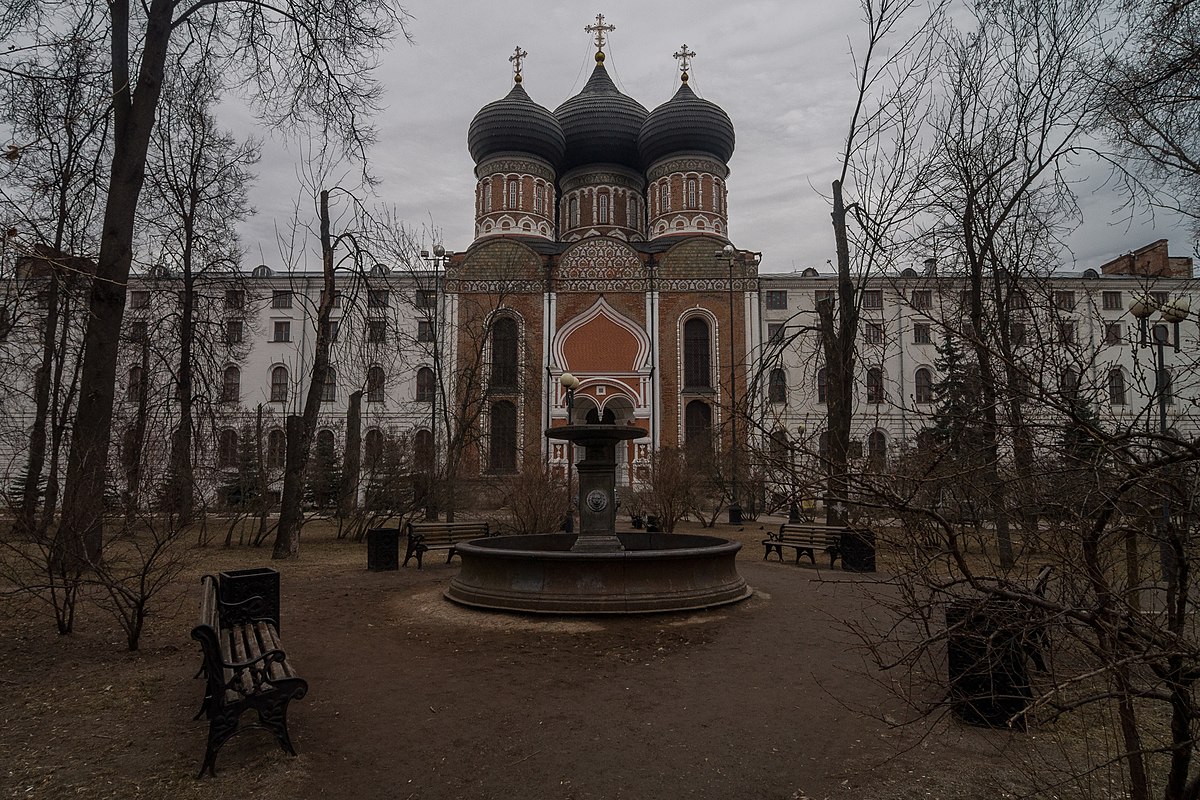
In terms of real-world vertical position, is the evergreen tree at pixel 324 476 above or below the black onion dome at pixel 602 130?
below

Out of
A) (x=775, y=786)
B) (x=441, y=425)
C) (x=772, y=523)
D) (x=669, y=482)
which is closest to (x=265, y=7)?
(x=775, y=786)

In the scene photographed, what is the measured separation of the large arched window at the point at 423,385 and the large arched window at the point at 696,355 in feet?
41.0

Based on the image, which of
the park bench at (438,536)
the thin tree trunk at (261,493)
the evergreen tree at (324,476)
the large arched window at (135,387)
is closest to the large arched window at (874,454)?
the park bench at (438,536)

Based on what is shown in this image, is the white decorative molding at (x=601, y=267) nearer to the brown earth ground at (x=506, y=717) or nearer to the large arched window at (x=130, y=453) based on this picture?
the large arched window at (x=130, y=453)

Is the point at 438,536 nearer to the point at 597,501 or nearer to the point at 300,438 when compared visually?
the point at 300,438

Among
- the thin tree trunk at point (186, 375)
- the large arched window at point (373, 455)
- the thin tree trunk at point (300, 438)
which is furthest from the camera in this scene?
the large arched window at point (373, 455)

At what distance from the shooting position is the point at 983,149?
41.2ft

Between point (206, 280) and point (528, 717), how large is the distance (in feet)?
59.8

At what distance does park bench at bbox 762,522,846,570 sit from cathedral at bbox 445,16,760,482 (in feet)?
53.5

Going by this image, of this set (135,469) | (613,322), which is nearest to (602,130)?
(613,322)

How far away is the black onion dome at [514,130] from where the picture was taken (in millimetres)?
38156

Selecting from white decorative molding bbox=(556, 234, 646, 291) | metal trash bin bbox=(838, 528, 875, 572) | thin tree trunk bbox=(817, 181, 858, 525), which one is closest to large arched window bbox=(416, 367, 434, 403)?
white decorative molding bbox=(556, 234, 646, 291)

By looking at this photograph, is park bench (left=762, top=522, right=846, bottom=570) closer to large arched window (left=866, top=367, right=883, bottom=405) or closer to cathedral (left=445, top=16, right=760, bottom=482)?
large arched window (left=866, top=367, right=883, bottom=405)

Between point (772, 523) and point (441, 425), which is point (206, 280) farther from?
point (772, 523)
